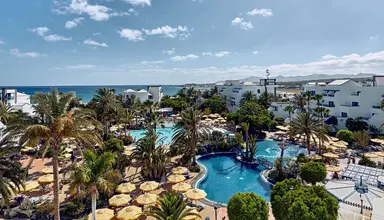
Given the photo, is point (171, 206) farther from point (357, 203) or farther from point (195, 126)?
point (195, 126)

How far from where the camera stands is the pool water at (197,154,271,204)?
2212 cm

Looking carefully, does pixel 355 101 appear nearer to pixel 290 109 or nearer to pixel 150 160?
pixel 290 109

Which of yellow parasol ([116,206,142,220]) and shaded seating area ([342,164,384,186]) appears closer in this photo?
yellow parasol ([116,206,142,220])

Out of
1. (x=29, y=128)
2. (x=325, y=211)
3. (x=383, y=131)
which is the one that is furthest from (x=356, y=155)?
(x=29, y=128)

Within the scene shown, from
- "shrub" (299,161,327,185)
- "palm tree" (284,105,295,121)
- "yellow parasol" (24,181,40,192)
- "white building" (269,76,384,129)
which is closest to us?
"yellow parasol" (24,181,40,192)

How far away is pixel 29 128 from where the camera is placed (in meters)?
11.5

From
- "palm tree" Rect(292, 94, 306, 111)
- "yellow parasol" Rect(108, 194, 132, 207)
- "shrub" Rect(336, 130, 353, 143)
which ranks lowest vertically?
"yellow parasol" Rect(108, 194, 132, 207)

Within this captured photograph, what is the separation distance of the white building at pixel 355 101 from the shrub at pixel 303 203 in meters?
36.3

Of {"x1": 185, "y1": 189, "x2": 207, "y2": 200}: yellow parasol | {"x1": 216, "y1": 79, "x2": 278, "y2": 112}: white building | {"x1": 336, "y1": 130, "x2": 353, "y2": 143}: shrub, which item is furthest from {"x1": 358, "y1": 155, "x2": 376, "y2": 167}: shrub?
{"x1": 216, "y1": 79, "x2": 278, "y2": 112}: white building

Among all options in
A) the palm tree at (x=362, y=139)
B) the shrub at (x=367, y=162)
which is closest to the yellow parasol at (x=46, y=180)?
the shrub at (x=367, y=162)

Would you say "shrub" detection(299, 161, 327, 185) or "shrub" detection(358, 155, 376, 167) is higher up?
"shrub" detection(299, 161, 327, 185)

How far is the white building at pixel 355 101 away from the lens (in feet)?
136

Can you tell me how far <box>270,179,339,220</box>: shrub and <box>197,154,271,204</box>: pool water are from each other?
7.73 meters

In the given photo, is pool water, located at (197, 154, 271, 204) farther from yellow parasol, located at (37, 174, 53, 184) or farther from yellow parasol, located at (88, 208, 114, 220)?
yellow parasol, located at (37, 174, 53, 184)
